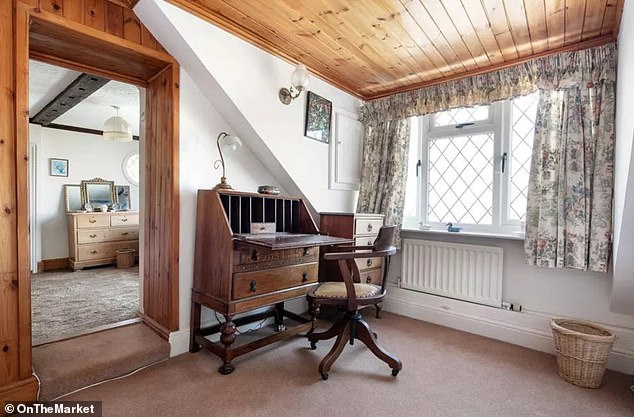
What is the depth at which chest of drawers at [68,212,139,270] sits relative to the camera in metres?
4.41

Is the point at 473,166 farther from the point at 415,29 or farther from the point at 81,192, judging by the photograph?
the point at 81,192

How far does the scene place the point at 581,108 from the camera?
213cm

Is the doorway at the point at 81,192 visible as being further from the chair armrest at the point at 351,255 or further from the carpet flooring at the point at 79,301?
the chair armrest at the point at 351,255

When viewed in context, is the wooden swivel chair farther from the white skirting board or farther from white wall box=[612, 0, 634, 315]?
white wall box=[612, 0, 634, 315]

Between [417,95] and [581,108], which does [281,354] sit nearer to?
[417,95]

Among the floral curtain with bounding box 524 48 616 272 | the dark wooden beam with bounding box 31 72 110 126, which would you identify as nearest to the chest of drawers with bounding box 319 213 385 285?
the floral curtain with bounding box 524 48 616 272

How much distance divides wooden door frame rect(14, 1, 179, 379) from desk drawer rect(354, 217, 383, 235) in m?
1.41

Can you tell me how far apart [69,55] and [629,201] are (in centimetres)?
311

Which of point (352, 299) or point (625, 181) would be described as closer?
point (625, 181)

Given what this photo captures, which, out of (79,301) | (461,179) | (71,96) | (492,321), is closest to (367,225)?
(461,179)

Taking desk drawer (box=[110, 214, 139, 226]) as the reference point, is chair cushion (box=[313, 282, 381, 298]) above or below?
below

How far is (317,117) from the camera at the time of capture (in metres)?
2.79

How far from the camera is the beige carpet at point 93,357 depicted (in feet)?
5.43

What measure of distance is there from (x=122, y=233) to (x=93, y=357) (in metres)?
3.45
